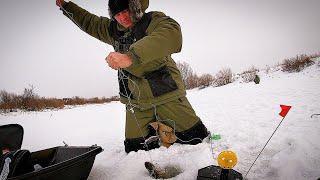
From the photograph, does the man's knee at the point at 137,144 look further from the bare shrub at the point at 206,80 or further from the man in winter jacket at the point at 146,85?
the bare shrub at the point at 206,80

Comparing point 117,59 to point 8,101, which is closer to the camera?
point 117,59

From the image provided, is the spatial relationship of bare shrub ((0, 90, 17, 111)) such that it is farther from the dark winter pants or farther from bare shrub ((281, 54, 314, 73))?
bare shrub ((281, 54, 314, 73))

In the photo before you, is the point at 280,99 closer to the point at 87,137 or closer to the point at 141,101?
the point at 141,101

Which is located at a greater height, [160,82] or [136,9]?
[136,9]

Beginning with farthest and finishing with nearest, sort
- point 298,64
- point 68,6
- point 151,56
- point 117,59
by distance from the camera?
1. point 298,64
2. point 68,6
3. point 151,56
4. point 117,59

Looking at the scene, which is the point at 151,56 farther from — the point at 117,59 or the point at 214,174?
the point at 214,174

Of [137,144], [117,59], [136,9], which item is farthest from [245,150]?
[136,9]

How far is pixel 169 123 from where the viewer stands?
3000 millimetres

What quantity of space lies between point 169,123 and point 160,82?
573mm

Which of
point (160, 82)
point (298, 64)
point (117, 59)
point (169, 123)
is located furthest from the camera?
point (298, 64)

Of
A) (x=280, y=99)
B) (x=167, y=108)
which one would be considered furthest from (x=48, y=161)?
(x=280, y=99)

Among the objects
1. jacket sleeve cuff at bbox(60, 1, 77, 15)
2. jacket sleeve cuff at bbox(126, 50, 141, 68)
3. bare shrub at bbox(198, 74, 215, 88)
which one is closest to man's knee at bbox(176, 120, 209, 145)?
jacket sleeve cuff at bbox(126, 50, 141, 68)

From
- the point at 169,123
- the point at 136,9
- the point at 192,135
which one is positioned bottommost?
the point at 192,135

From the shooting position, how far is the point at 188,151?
2.82 meters
